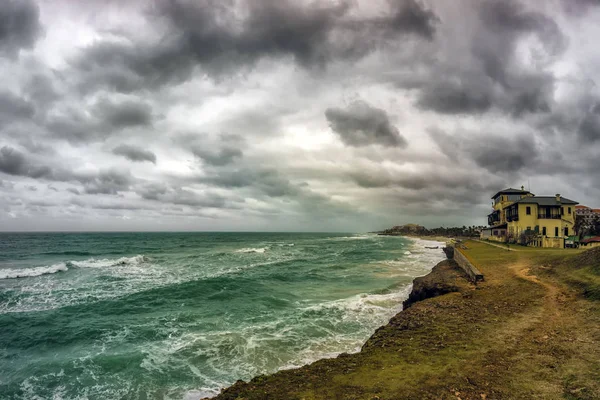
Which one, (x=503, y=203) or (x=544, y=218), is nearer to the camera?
(x=544, y=218)

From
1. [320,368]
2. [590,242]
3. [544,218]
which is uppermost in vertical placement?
[544,218]

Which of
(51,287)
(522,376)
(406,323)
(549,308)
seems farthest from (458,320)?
(51,287)

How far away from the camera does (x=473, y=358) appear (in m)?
8.20

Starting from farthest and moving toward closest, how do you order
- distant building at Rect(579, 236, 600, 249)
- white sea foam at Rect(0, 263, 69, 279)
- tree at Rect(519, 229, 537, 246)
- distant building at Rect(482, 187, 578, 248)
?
distant building at Rect(482, 187, 578, 248) → tree at Rect(519, 229, 537, 246) → distant building at Rect(579, 236, 600, 249) → white sea foam at Rect(0, 263, 69, 279)

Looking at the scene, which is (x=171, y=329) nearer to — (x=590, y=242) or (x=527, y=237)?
(x=590, y=242)

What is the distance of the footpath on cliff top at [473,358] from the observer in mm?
6762

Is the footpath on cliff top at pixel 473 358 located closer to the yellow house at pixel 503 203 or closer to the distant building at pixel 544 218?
the distant building at pixel 544 218

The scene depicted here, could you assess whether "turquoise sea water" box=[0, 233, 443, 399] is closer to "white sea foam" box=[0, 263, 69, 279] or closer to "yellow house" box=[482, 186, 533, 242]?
"white sea foam" box=[0, 263, 69, 279]

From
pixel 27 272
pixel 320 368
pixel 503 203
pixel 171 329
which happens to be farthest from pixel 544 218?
pixel 27 272

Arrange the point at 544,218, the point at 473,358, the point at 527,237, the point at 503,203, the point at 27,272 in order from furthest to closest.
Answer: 1. the point at 503,203
2. the point at 544,218
3. the point at 527,237
4. the point at 27,272
5. the point at 473,358

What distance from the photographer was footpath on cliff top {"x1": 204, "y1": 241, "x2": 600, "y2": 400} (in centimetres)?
676

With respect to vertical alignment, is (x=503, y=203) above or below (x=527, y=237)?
above

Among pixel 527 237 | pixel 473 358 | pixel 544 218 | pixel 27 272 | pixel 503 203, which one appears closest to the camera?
pixel 473 358

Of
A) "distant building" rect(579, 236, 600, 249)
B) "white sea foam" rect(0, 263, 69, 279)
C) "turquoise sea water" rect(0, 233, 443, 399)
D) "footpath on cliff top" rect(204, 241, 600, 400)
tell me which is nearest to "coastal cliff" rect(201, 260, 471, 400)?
"footpath on cliff top" rect(204, 241, 600, 400)
